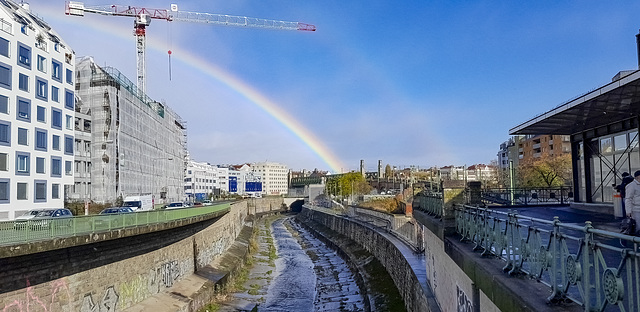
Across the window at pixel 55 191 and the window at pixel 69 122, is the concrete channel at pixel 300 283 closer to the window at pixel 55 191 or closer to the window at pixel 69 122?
the window at pixel 55 191

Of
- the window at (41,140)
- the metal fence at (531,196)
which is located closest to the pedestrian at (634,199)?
the metal fence at (531,196)

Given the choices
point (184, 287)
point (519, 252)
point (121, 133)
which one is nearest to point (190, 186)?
point (121, 133)

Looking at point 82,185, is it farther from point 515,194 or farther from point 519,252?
point 519,252

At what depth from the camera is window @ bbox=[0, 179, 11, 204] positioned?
115 feet

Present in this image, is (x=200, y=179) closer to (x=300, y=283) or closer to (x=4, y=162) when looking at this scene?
(x=4, y=162)

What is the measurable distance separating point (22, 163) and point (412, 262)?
32.7 m

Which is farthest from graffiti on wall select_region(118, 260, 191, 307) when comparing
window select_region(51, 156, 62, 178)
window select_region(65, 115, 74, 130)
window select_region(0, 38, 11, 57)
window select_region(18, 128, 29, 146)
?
window select_region(65, 115, 74, 130)

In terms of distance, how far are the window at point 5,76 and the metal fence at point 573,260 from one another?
38.0 metres

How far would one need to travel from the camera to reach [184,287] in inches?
1056

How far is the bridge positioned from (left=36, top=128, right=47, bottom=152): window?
1617 centimetres

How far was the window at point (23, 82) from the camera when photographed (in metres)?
37.0


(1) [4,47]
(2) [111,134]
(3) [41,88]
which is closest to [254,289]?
(3) [41,88]

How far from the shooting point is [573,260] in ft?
16.8

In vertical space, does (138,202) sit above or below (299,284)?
above
